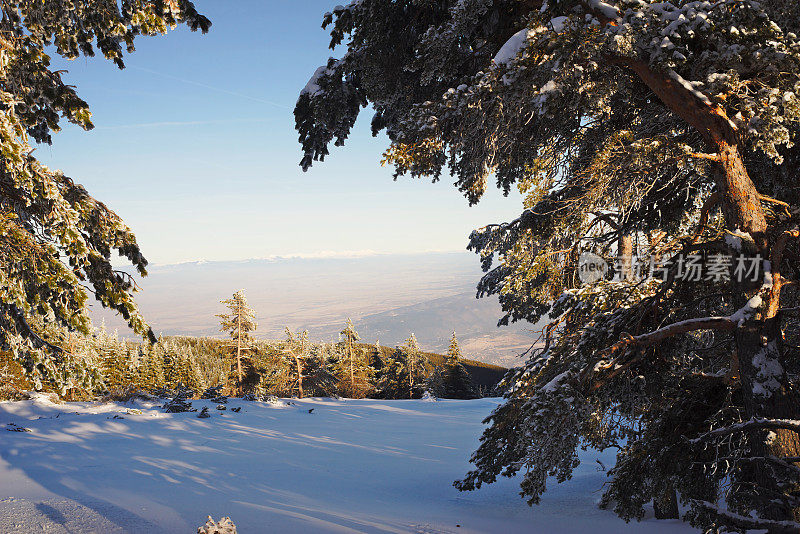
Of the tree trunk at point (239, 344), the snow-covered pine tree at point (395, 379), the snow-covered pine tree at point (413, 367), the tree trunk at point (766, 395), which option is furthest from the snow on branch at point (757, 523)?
the snow-covered pine tree at point (395, 379)

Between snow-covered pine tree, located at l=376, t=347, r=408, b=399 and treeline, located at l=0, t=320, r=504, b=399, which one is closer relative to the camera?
→ treeline, located at l=0, t=320, r=504, b=399

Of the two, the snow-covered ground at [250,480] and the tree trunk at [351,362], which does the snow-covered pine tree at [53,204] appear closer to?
the snow-covered ground at [250,480]

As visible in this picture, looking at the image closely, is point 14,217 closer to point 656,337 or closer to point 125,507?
point 125,507

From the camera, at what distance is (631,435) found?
490 cm

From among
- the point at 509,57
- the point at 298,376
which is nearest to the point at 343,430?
the point at 509,57

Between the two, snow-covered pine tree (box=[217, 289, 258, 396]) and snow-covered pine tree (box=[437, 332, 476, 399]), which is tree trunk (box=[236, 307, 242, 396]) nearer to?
snow-covered pine tree (box=[217, 289, 258, 396])

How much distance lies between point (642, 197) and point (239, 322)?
2676cm

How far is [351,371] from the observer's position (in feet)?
110

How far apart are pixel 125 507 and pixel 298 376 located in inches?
1017

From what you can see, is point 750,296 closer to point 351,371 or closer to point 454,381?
point 351,371

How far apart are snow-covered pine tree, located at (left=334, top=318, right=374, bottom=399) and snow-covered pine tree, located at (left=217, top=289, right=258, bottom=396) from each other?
7.19 m

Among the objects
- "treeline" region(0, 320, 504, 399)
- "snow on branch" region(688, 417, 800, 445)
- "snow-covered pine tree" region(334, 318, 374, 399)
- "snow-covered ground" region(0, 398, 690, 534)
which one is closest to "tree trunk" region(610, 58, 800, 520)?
"snow on branch" region(688, 417, 800, 445)

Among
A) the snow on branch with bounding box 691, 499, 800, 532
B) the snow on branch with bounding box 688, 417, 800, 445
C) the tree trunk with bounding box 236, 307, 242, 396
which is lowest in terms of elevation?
the tree trunk with bounding box 236, 307, 242, 396

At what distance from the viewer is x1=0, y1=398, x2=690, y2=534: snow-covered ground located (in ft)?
17.8
